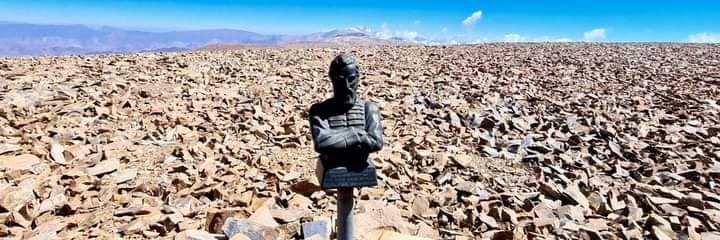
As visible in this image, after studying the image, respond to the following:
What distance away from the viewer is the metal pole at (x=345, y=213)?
9.49 feet

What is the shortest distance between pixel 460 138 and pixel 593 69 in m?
8.00

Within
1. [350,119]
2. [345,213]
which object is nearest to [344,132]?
[350,119]

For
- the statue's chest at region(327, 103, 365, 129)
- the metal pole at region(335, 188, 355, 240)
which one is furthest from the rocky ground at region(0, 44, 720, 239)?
the statue's chest at region(327, 103, 365, 129)

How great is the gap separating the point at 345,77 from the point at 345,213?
2.95 ft

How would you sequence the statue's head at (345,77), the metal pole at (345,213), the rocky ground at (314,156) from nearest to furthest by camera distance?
1. the statue's head at (345,77)
2. the metal pole at (345,213)
3. the rocky ground at (314,156)

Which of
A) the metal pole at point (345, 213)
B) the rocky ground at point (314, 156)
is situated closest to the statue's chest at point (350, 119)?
the metal pole at point (345, 213)

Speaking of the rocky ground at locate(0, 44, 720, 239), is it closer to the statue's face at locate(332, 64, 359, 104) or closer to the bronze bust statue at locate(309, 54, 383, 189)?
the bronze bust statue at locate(309, 54, 383, 189)

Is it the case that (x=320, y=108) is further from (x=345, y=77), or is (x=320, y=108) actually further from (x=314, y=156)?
(x=314, y=156)

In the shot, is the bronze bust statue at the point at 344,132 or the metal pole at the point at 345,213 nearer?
the bronze bust statue at the point at 344,132

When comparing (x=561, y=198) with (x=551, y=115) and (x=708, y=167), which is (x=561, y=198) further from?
(x=551, y=115)

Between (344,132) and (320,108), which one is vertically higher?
(320,108)

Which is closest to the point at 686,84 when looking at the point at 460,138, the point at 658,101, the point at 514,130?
the point at 658,101

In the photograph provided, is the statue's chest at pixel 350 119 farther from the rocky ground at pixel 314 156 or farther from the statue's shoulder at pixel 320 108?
the rocky ground at pixel 314 156

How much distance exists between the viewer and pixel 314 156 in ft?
18.8
